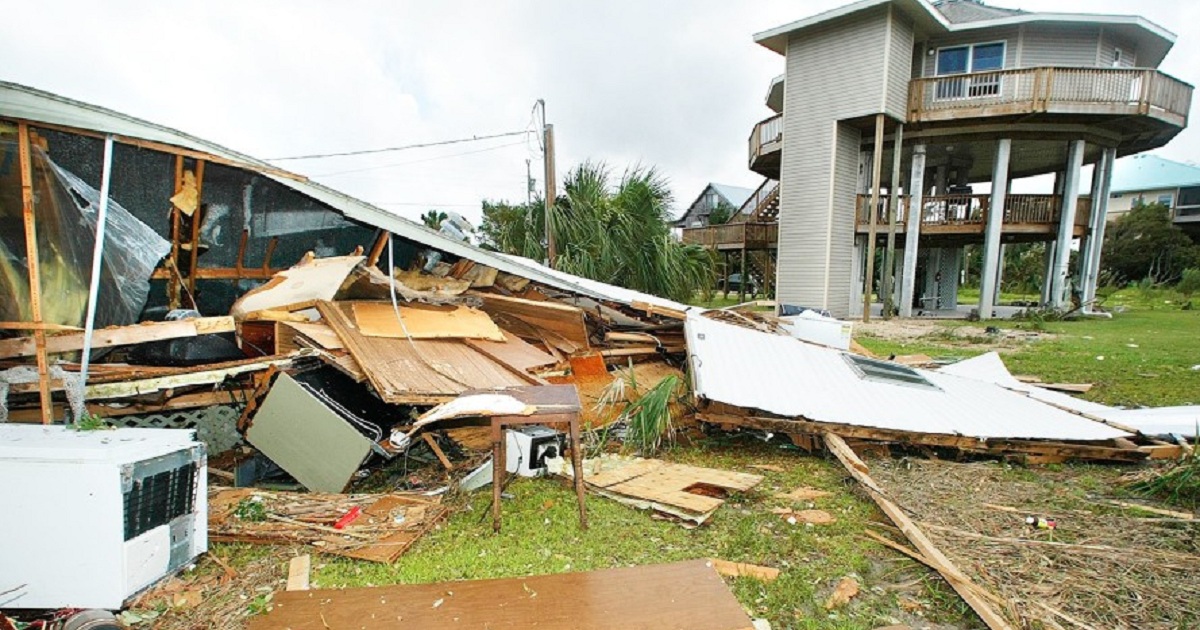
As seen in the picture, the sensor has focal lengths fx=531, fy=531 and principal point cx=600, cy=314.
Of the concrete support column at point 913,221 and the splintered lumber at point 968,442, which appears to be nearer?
the splintered lumber at point 968,442

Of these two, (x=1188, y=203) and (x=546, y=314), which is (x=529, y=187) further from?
(x=1188, y=203)

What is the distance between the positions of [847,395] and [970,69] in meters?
15.4

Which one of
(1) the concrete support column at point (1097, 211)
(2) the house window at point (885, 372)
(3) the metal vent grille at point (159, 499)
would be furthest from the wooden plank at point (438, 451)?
(1) the concrete support column at point (1097, 211)

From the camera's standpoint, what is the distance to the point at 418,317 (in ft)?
16.6

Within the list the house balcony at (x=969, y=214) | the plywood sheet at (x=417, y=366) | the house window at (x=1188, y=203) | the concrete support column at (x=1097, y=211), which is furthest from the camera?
the house window at (x=1188, y=203)

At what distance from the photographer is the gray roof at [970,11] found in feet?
50.0

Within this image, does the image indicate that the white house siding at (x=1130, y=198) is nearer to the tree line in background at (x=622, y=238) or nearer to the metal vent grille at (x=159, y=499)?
the tree line in background at (x=622, y=238)

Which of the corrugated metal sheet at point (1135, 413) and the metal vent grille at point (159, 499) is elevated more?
the metal vent grille at point (159, 499)

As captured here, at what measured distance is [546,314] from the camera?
613 centimetres

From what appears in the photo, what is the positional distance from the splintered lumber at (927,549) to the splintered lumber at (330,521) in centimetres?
282

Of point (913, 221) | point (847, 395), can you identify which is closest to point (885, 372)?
point (847, 395)

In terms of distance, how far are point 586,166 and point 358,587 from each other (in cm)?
1023

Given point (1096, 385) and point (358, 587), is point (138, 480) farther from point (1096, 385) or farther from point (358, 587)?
point (1096, 385)

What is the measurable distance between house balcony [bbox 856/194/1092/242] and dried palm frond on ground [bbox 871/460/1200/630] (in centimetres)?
1255
